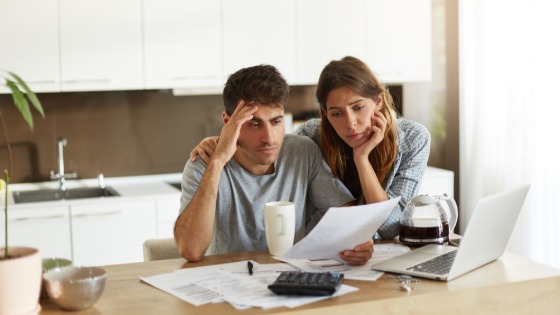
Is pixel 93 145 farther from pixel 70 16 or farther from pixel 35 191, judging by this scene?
pixel 70 16

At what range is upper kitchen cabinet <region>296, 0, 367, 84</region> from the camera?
4305 mm

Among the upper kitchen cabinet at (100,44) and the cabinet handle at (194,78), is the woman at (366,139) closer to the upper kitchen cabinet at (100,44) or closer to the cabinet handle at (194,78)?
the cabinet handle at (194,78)

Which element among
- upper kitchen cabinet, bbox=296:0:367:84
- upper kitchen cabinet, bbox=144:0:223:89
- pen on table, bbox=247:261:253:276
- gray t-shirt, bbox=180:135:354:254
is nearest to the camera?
pen on table, bbox=247:261:253:276

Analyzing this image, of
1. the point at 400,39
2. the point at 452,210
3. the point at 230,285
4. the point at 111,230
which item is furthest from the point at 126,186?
the point at 230,285

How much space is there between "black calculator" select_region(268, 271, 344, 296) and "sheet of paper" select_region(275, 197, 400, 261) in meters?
0.10

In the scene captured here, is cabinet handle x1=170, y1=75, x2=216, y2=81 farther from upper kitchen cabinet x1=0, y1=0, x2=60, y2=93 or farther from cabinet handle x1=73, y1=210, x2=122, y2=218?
cabinet handle x1=73, y1=210, x2=122, y2=218

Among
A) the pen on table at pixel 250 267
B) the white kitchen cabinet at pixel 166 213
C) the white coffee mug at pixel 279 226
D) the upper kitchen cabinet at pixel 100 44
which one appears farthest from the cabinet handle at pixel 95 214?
the pen on table at pixel 250 267

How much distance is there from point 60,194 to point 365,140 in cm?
228

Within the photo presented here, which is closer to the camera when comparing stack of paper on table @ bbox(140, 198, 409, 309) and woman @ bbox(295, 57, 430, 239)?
stack of paper on table @ bbox(140, 198, 409, 309)

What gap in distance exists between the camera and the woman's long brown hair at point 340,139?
96.1 inches

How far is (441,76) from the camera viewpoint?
15.9 ft

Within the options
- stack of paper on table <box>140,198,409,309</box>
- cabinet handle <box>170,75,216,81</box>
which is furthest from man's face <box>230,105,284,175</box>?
cabinet handle <box>170,75,216,81</box>

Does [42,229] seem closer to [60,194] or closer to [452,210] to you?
[60,194]

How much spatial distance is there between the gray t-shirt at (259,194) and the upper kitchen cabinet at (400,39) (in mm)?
2117
